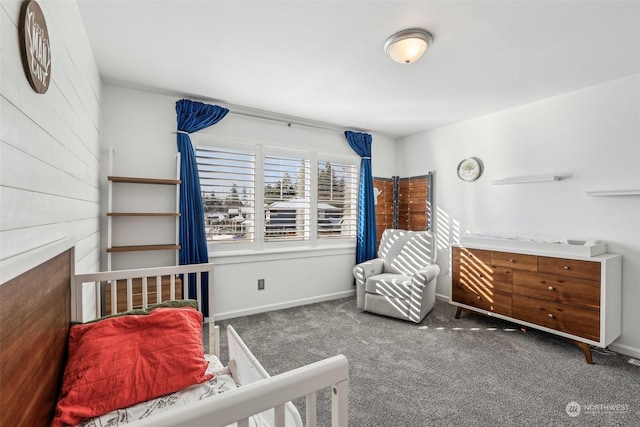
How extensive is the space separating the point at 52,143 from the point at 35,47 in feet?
1.35

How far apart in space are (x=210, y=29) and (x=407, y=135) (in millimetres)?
3408

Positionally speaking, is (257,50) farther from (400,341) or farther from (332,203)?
(400,341)

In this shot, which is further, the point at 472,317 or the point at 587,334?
the point at 472,317

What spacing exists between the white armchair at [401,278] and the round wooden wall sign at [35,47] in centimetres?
313

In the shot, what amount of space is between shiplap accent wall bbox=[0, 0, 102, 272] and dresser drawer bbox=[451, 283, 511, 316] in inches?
136

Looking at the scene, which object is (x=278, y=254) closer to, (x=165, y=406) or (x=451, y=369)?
(x=451, y=369)

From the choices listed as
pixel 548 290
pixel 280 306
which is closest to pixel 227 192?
pixel 280 306

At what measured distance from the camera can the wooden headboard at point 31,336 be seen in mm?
803

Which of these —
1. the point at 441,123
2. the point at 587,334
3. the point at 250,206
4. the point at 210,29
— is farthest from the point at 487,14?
the point at 250,206

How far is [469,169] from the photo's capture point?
149 inches

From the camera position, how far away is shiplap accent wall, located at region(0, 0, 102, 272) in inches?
35.4

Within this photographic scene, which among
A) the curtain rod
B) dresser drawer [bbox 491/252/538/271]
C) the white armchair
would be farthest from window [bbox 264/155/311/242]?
dresser drawer [bbox 491/252/538/271]

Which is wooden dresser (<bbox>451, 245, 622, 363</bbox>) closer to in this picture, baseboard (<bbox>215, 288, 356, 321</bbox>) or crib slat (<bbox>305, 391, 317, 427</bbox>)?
baseboard (<bbox>215, 288, 356, 321</bbox>)

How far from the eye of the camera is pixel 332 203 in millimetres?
4207
